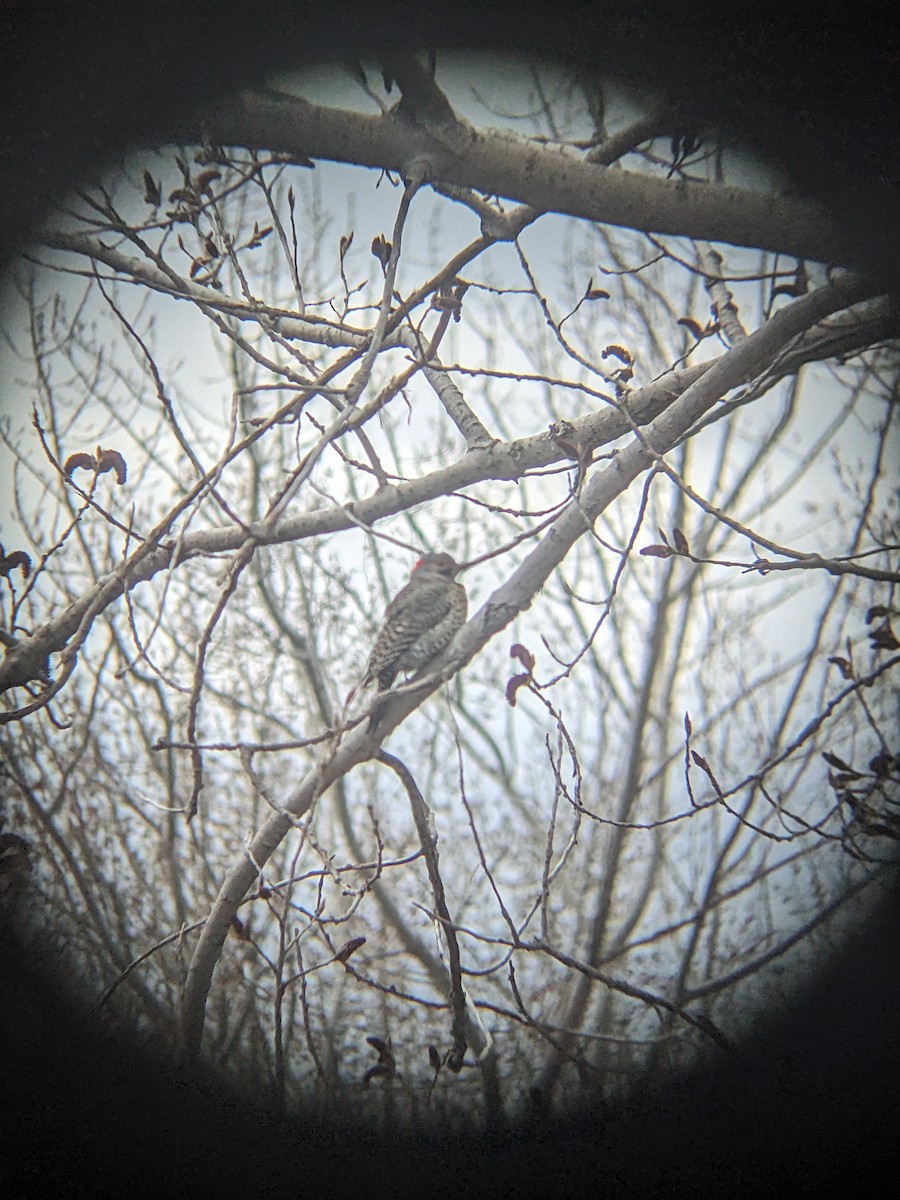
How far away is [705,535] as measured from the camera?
18.9 feet

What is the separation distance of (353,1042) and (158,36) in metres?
3.68

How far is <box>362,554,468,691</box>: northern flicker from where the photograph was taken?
2672mm

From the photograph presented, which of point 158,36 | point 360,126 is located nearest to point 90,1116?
point 360,126

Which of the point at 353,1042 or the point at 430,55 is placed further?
the point at 353,1042

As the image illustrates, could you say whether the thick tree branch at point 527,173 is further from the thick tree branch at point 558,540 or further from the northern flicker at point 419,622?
the northern flicker at point 419,622

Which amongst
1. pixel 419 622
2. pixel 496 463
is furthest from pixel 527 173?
pixel 419 622

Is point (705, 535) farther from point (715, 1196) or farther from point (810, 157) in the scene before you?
point (715, 1196)

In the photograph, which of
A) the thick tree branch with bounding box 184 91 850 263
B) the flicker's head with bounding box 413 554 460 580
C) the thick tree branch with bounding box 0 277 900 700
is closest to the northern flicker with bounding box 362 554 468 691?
the flicker's head with bounding box 413 554 460 580

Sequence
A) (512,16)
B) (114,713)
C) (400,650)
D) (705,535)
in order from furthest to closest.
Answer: (705,535) < (114,713) < (400,650) < (512,16)

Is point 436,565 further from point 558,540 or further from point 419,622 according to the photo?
point 558,540

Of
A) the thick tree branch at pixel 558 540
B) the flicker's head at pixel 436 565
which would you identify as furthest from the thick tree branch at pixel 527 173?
the flicker's head at pixel 436 565

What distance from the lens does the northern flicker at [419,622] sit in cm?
267

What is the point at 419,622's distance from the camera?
2.78 metres

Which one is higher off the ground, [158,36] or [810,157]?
[158,36]
